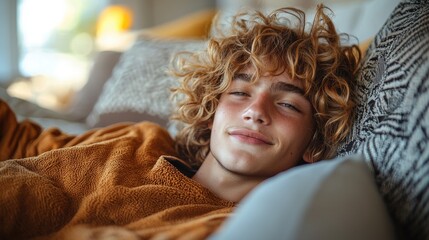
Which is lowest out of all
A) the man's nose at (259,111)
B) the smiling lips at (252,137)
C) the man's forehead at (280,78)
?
the smiling lips at (252,137)

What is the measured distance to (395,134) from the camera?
29.3 inches

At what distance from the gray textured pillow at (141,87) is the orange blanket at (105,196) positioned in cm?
39

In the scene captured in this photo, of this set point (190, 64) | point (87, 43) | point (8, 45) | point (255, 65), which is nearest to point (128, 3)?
point (87, 43)

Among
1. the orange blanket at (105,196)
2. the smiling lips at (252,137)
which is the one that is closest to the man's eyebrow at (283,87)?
the smiling lips at (252,137)

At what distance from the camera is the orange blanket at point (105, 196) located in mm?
766

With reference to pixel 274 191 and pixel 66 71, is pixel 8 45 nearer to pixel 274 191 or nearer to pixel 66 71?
pixel 66 71

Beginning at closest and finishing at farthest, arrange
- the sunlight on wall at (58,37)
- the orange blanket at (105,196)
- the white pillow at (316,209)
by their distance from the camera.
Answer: the white pillow at (316,209) < the orange blanket at (105,196) < the sunlight on wall at (58,37)

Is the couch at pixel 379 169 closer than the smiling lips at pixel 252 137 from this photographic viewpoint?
Yes

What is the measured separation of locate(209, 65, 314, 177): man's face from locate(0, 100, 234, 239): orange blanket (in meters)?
0.11

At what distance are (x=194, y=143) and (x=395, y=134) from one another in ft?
2.15

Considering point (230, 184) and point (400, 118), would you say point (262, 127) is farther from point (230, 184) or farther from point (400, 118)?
point (400, 118)

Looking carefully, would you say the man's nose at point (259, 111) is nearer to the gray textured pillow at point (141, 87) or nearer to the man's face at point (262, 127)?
the man's face at point (262, 127)

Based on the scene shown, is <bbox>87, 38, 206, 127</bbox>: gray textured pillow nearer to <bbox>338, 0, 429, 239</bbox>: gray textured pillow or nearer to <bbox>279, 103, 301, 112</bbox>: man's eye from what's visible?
<bbox>279, 103, 301, 112</bbox>: man's eye

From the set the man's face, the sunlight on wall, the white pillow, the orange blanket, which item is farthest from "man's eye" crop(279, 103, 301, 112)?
the sunlight on wall
